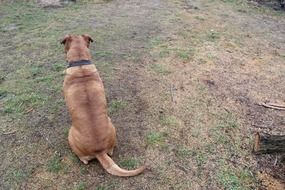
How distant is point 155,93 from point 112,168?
1608 mm

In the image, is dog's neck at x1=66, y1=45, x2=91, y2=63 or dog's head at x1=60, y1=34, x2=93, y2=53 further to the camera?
dog's head at x1=60, y1=34, x2=93, y2=53

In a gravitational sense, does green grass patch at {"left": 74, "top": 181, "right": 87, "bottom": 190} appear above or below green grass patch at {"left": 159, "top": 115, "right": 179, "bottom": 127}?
below

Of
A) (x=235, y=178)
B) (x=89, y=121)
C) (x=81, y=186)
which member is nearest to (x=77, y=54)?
(x=89, y=121)

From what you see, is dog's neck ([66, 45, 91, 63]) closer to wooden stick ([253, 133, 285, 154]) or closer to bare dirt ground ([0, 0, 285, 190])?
bare dirt ground ([0, 0, 285, 190])

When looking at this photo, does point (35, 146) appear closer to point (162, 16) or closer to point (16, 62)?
point (16, 62)

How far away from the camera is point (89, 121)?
359 cm

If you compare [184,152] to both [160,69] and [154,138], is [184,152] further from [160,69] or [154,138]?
[160,69]

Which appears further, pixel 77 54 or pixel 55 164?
pixel 77 54

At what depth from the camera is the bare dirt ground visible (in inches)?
148

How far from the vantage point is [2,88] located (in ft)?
16.8

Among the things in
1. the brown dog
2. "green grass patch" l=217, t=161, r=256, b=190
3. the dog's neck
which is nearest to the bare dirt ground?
"green grass patch" l=217, t=161, r=256, b=190

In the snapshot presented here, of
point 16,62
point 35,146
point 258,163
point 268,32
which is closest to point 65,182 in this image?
point 35,146

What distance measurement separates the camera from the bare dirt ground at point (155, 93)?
Result: 3762 millimetres

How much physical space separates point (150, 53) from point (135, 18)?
1.71 meters
